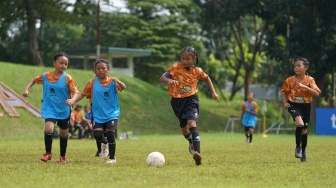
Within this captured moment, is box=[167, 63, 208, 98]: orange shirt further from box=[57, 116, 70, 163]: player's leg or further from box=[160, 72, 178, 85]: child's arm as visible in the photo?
box=[57, 116, 70, 163]: player's leg

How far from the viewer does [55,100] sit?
13500 mm

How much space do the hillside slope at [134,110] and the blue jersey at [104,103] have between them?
17479 mm

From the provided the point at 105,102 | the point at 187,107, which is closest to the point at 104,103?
the point at 105,102

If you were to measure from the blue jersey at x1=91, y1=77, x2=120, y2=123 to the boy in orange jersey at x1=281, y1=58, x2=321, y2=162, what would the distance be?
3.40 m

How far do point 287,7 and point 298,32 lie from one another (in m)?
1.51

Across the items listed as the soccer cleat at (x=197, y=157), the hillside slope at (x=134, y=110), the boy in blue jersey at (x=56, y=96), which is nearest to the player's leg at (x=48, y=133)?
the boy in blue jersey at (x=56, y=96)

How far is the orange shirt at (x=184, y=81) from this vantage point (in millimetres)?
13242

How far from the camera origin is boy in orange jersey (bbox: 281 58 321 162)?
1415cm

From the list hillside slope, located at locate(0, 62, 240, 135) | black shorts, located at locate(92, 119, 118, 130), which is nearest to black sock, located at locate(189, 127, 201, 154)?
black shorts, located at locate(92, 119, 118, 130)

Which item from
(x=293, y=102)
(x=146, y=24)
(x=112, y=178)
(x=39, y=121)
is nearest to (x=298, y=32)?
(x=39, y=121)

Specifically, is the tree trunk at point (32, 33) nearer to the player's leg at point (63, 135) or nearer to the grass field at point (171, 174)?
the grass field at point (171, 174)

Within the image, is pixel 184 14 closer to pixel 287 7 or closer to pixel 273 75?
pixel 273 75

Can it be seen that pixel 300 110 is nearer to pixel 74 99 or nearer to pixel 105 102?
pixel 105 102

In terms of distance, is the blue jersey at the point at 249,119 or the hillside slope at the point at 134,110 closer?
the blue jersey at the point at 249,119
